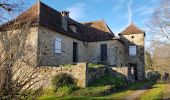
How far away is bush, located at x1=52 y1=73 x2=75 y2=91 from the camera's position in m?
18.7

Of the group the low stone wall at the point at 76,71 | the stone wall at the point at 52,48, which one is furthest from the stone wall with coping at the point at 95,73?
the stone wall at the point at 52,48

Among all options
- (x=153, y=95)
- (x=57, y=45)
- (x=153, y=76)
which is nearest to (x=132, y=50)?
(x=153, y=76)

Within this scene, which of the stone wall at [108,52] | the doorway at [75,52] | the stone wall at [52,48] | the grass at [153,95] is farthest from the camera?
the stone wall at [108,52]

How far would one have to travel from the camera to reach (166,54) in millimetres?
28469

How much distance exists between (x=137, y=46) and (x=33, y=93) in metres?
32.8

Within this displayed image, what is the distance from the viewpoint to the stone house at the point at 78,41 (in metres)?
23.1

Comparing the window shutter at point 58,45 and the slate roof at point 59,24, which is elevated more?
the slate roof at point 59,24

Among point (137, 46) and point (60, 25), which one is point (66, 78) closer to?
point (60, 25)

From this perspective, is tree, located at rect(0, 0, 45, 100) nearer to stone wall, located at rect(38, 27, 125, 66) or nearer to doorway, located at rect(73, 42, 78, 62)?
stone wall, located at rect(38, 27, 125, 66)

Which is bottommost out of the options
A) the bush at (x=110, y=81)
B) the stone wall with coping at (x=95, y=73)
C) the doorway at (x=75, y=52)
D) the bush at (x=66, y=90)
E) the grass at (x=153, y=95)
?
the grass at (x=153, y=95)

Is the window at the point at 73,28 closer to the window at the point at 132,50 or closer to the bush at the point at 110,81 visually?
the bush at the point at 110,81

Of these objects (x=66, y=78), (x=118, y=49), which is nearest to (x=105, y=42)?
(x=118, y=49)

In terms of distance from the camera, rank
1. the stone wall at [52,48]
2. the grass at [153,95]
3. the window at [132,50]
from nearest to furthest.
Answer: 1. the grass at [153,95]
2. the stone wall at [52,48]
3. the window at [132,50]

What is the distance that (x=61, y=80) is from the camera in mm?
18859
